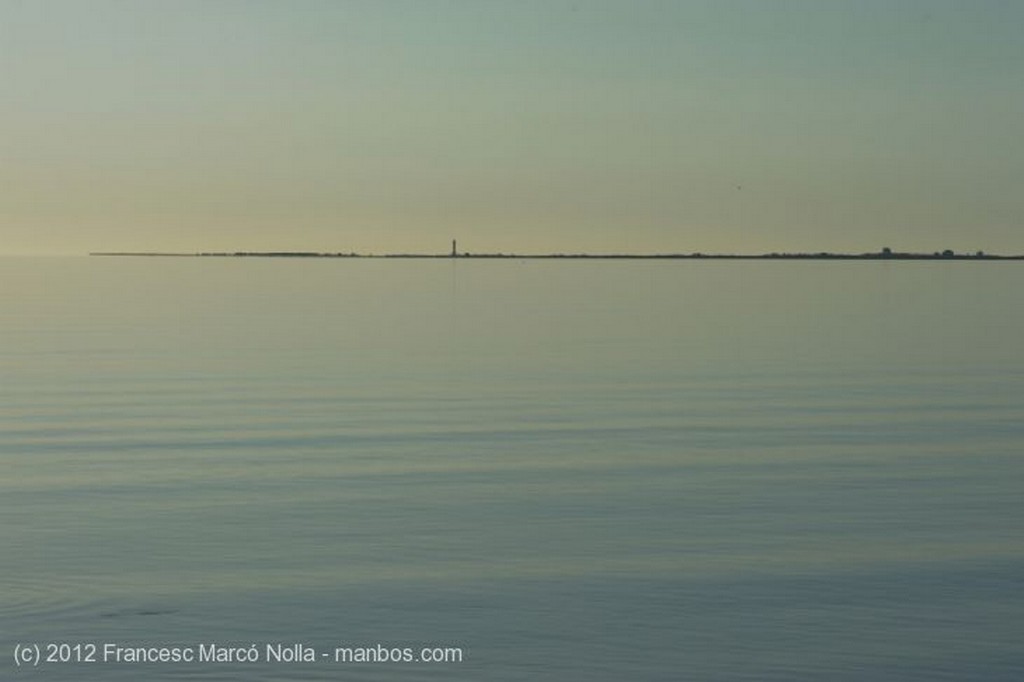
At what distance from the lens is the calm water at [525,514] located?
15445 mm

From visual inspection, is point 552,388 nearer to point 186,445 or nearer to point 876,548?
point 186,445

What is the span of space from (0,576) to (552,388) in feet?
70.8

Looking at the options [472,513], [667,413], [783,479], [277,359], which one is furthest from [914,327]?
[472,513]

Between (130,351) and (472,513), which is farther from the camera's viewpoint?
(130,351)

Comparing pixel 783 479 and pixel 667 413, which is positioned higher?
pixel 667 413

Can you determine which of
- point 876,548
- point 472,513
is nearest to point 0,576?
point 472,513

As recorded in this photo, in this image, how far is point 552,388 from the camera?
3819cm

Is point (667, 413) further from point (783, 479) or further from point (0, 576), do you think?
point (0, 576)

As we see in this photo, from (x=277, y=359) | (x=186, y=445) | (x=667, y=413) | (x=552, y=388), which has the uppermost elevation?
(x=277, y=359)

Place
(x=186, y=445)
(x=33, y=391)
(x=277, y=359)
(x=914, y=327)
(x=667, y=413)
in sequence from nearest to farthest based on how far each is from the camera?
(x=186, y=445) → (x=667, y=413) → (x=33, y=391) → (x=277, y=359) → (x=914, y=327)

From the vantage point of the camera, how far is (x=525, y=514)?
2142 centimetres

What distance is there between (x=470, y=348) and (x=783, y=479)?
92.8 feet

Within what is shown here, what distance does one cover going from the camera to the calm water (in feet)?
50.7

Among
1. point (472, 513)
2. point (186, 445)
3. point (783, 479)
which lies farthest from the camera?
point (186, 445)
